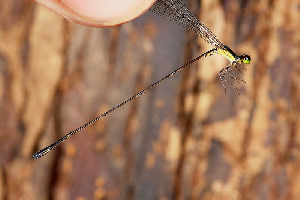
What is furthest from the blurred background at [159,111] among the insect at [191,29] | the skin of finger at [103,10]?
the skin of finger at [103,10]

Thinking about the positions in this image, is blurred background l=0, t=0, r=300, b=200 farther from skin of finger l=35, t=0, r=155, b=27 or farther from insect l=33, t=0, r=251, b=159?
skin of finger l=35, t=0, r=155, b=27

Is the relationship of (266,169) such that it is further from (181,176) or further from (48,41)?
(48,41)

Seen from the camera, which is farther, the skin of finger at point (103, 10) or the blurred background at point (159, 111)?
the blurred background at point (159, 111)

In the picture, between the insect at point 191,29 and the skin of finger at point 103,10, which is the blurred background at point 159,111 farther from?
the skin of finger at point 103,10

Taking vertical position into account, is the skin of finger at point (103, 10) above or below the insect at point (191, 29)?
below

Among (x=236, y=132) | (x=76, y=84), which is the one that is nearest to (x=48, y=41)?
(x=76, y=84)
